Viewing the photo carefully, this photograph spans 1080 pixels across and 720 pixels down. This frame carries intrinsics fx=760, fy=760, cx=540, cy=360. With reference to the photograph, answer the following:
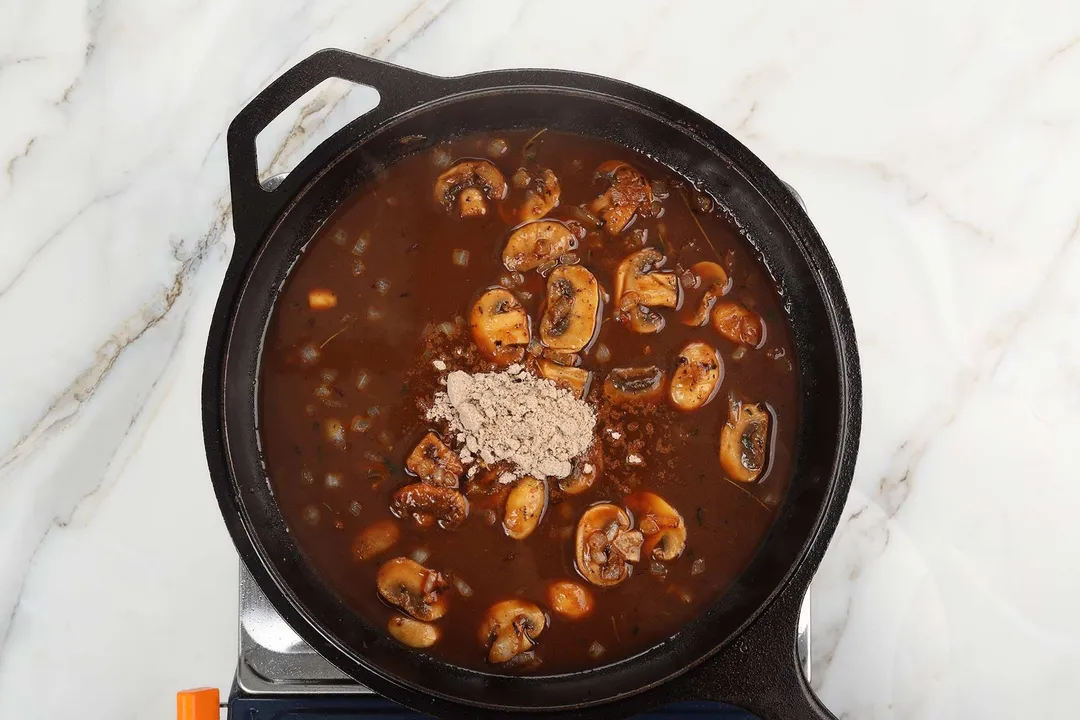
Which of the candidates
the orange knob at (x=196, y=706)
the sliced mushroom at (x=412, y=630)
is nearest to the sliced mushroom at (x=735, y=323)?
the sliced mushroom at (x=412, y=630)

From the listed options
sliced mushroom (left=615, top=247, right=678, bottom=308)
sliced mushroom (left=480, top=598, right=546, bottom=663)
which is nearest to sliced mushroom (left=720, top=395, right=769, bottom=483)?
sliced mushroom (left=615, top=247, right=678, bottom=308)

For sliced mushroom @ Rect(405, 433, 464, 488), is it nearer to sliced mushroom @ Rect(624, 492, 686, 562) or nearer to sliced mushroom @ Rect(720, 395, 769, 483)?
sliced mushroom @ Rect(624, 492, 686, 562)

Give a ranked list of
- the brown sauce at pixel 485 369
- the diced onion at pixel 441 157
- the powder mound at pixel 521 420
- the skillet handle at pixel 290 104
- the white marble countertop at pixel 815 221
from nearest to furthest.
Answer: the skillet handle at pixel 290 104 < the powder mound at pixel 521 420 < the brown sauce at pixel 485 369 < the diced onion at pixel 441 157 < the white marble countertop at pixel 815 221

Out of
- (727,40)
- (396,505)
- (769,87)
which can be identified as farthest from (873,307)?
(396,505)

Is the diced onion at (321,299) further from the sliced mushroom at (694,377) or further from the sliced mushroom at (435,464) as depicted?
the sliced mushroom at (694,377)

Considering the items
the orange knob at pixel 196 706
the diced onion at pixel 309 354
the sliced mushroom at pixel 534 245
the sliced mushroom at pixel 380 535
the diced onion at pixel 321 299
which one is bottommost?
the orange knob at pixel 196 706

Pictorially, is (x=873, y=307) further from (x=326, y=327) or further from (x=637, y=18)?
(x=326, y=327)

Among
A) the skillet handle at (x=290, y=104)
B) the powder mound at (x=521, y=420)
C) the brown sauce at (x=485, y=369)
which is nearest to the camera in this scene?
the skillet handle at (x=290, y=104)
